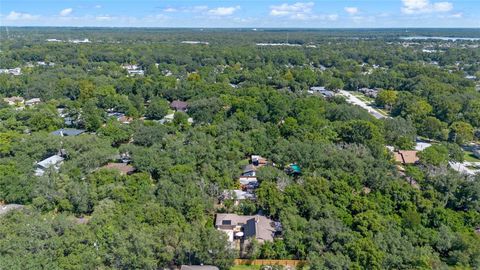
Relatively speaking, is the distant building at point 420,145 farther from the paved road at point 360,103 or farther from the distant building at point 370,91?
the distant building at point 370,91

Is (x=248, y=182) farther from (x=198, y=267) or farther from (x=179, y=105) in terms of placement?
(x=179, y=105)

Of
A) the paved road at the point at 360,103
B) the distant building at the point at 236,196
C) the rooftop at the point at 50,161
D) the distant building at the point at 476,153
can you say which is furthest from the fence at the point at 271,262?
the paved road at the point at 360,103

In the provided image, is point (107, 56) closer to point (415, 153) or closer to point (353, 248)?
point (415, 153)

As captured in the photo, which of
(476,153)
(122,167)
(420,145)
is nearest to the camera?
(122,167)

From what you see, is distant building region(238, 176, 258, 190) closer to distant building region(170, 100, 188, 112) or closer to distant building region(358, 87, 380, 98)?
distant building region(170, 100, 188, 112)

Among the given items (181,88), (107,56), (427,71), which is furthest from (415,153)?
(107,56)

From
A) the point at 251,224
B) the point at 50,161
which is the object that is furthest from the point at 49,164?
the point at 251,224
